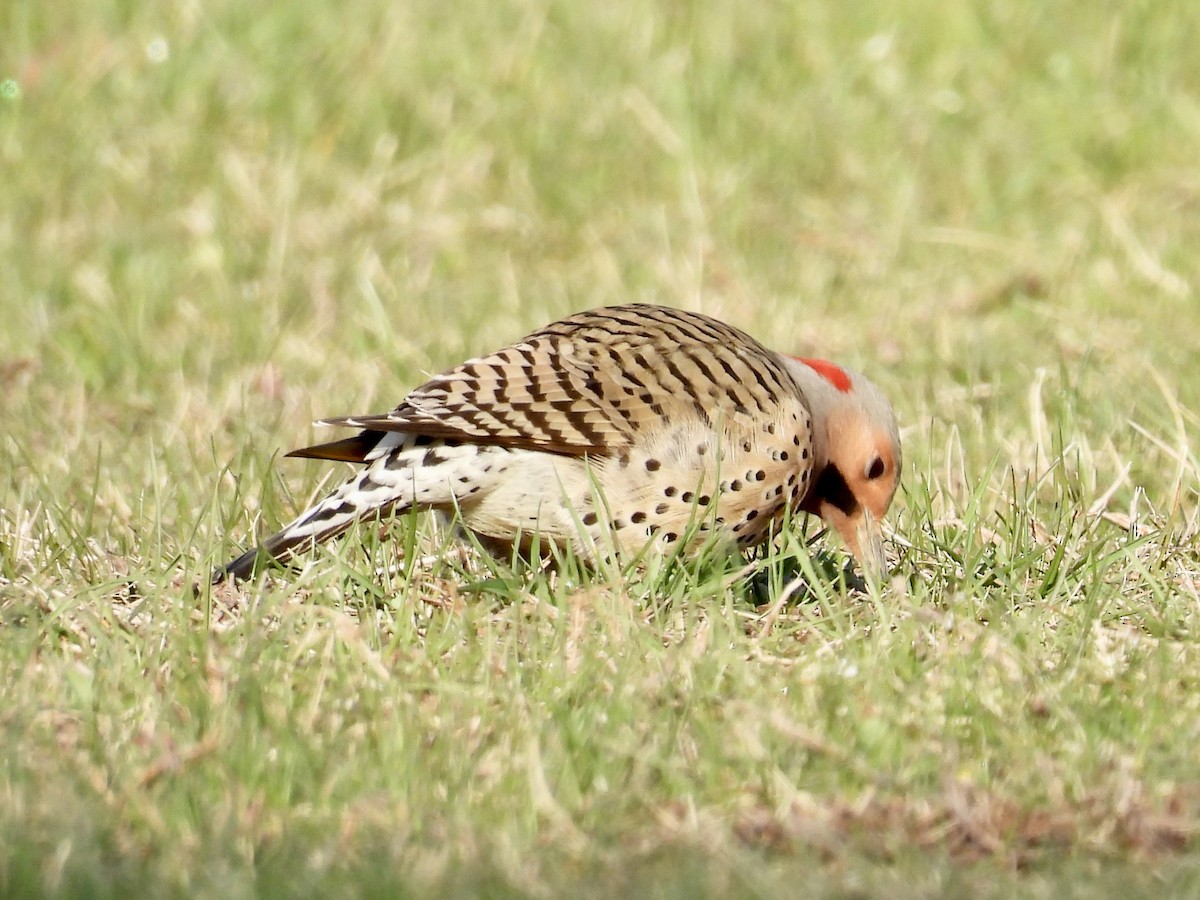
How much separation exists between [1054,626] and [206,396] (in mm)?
3663

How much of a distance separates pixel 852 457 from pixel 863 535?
22 centimetres

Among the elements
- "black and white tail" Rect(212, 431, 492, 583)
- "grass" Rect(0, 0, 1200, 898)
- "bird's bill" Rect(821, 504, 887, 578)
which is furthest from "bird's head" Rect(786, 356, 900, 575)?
"black and white tail" Rect(212, 431, 492, 583)

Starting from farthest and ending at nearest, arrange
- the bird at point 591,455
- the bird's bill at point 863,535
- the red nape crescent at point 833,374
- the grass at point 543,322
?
the red nape crescent at point 833,374 < the bird's bill at point 863,535 < the bird at point 591,455 < the grass at point 543,322

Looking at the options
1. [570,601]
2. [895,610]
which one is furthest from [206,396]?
[895,610]

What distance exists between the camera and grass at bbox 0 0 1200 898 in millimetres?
3438

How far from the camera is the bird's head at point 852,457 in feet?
16.5

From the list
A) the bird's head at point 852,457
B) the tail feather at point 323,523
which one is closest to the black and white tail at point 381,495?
the tail feather at point 323,523

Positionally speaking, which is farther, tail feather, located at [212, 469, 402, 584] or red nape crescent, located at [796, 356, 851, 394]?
red nape crescent, located at [796, 356, 851, 394]

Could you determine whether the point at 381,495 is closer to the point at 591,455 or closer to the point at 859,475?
the point at 591,455

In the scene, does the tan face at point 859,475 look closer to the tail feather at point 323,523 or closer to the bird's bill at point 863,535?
the bird's bill at point 863,535

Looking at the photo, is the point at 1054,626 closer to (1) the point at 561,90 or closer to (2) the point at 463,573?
(2) the point at 463,573

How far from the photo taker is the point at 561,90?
9.73 meters

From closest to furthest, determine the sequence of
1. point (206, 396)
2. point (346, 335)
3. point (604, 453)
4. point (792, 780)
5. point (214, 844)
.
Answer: point (214, 844)
point (792, 780)
point (604, 453)
point (206, 396)
point (346, 335)

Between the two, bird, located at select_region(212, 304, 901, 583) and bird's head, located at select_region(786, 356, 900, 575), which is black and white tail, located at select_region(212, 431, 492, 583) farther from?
bird's head, located at select_region(786, 356, 900, 575)
